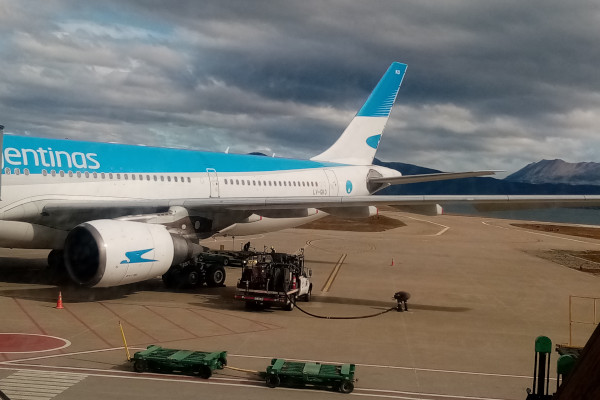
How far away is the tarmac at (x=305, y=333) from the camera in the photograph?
10445 millimetres

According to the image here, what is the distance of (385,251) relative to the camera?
38.0m

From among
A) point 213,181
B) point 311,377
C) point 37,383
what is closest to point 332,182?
point 213,181

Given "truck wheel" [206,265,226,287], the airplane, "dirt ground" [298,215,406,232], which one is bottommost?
"truck wheel" [206,265,226,287]

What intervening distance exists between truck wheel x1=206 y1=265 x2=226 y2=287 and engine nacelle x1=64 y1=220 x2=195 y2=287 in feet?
12.5

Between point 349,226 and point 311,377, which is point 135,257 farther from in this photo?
point 349,226

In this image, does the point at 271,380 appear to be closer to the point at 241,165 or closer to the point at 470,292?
the point at 470,292

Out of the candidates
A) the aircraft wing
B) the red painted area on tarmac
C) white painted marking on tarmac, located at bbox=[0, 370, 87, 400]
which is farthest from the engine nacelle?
the aircraft wing

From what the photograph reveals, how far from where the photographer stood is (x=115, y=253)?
52.0 feet

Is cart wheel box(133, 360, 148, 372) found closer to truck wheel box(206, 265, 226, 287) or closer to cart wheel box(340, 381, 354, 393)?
cart wheel box(340, 381, 354, 393)

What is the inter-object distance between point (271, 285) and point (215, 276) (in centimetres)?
443

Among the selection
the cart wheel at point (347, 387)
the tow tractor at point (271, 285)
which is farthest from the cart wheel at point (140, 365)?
the tow tractor at point (271, 285)

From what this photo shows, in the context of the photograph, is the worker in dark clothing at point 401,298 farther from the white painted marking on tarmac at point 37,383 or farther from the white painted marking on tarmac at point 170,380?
the white painted marking on tarmac at point 37,383

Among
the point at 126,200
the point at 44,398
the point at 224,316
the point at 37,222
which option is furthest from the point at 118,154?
the point at 44,398

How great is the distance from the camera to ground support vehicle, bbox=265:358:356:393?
1042 cm
